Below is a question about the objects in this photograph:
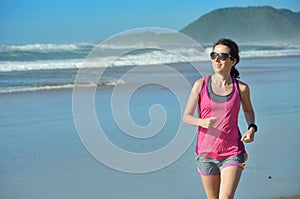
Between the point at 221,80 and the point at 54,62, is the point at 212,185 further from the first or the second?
the point at 54,62

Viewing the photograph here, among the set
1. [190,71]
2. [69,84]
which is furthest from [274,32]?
[69,84]

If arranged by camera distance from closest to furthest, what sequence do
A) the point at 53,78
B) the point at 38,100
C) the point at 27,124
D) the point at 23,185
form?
the point at 23,185
the point at 27,124
the point at 38,100
the point at 53,78

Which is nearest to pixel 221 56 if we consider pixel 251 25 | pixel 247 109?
pixel 247 109

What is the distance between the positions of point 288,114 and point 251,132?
20.5 feet

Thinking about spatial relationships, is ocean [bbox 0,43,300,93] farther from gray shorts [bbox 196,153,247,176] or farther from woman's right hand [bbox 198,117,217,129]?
woman's right hand [bbox 198,117,217,129]

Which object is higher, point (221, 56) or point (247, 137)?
point (221, 56)

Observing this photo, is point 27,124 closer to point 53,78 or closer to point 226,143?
point 226,143

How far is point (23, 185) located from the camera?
6.22 m

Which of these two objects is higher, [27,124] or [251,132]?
[251,132]

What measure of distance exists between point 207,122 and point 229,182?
430mm

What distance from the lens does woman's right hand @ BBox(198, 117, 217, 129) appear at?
393 centimetres

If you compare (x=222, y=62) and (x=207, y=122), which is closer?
(x=207, y=122)

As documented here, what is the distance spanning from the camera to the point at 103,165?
7.03 metres

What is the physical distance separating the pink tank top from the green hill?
4321 cm
